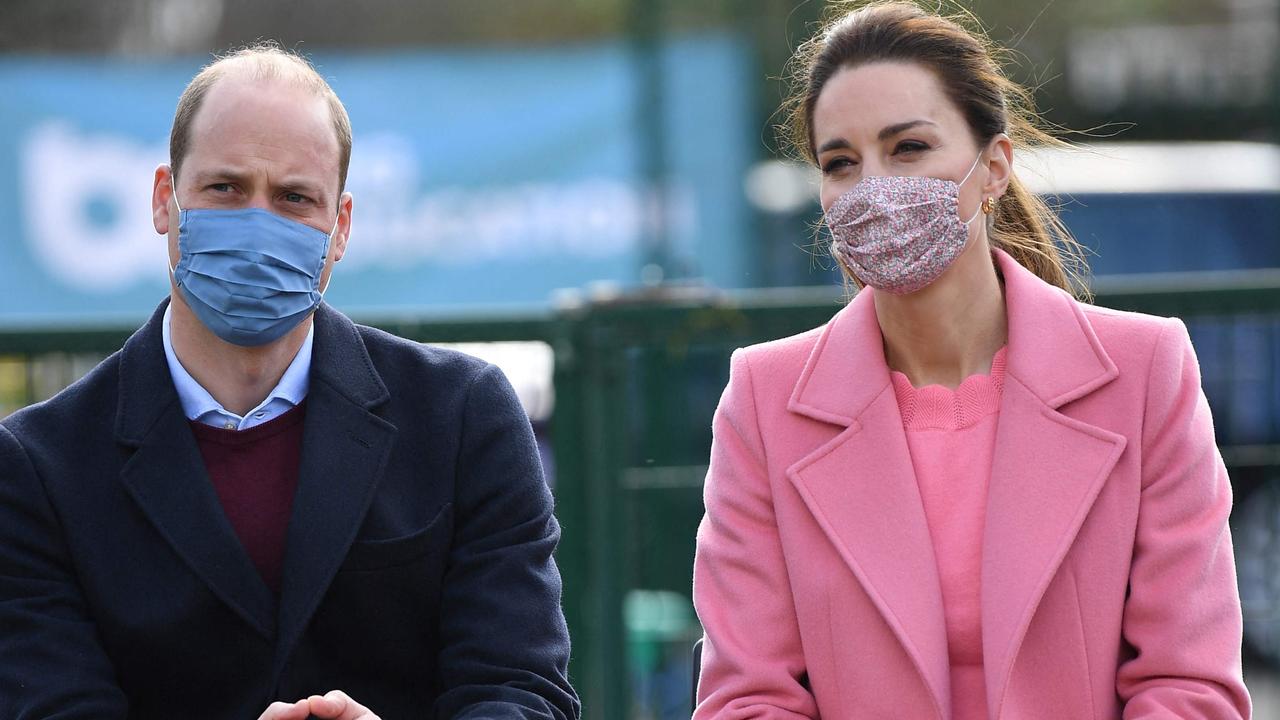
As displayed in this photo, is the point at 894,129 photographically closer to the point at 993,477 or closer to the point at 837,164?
the point at 837,164

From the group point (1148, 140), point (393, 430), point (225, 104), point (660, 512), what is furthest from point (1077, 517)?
point (1148, 140)

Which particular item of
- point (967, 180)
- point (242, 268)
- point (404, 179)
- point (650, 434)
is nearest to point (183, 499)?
point (242, 268)

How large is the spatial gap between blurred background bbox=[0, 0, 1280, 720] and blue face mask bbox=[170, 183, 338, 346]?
1.33m

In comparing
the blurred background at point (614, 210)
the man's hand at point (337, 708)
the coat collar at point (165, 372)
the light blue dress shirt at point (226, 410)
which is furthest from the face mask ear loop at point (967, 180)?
the man's hand at point (337, 708)

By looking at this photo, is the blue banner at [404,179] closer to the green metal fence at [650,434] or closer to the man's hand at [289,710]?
the green metal fence at [650,434]

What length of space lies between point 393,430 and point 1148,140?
14202 mm

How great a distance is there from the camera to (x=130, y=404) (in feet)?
11.4

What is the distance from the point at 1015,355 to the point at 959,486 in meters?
0.29

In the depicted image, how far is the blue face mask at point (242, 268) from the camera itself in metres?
3.43

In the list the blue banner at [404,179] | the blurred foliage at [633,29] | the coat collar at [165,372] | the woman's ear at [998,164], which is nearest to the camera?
the coat collar at [165,372]

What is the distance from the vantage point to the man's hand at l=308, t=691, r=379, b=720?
3.21m

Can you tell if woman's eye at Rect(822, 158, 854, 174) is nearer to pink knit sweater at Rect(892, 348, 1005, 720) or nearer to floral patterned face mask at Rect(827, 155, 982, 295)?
floral patterned face mask at Rect(827, 155, 982, 295)

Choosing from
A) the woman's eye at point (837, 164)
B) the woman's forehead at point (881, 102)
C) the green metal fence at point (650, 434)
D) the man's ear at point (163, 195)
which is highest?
the woman's forehead at point (881, 102)

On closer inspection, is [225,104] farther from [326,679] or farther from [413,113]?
[413,113]
